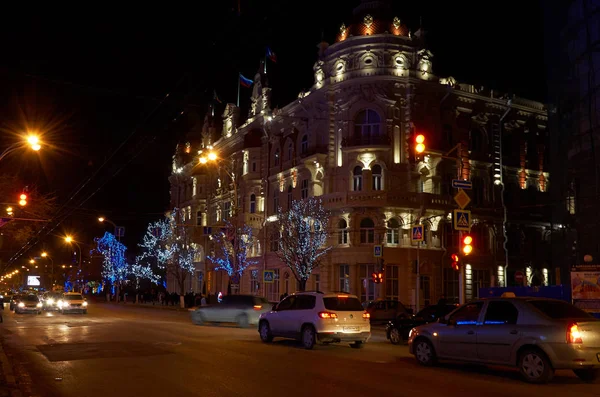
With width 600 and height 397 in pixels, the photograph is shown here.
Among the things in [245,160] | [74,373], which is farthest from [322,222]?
[74,373]

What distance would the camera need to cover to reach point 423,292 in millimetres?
43656

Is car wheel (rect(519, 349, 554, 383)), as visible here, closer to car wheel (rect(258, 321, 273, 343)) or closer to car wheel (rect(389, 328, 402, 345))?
car wheel (rect(389, 328, 402, 345))

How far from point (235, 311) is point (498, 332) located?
674 inches

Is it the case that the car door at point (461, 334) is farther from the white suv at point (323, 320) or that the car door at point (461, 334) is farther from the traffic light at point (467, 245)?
the traffic light at point (467, 245)

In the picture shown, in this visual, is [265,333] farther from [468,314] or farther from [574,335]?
[574,335]

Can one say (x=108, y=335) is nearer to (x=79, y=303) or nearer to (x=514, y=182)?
(x=79, y=303)

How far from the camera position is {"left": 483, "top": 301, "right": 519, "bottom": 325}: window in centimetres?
1247

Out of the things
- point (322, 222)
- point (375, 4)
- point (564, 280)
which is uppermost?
point (375, 4)

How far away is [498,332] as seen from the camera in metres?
12.5

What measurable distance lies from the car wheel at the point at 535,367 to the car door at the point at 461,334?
1131 millimetres

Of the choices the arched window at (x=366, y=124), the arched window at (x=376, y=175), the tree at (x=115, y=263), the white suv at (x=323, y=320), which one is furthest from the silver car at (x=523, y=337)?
the tree at (x=115, y=263)

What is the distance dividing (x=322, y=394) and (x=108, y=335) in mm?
12987

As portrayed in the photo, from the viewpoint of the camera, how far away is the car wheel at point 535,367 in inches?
459

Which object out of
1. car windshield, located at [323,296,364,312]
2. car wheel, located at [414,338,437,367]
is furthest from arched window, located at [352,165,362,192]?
car wheel, located at [414,338,437,367]
